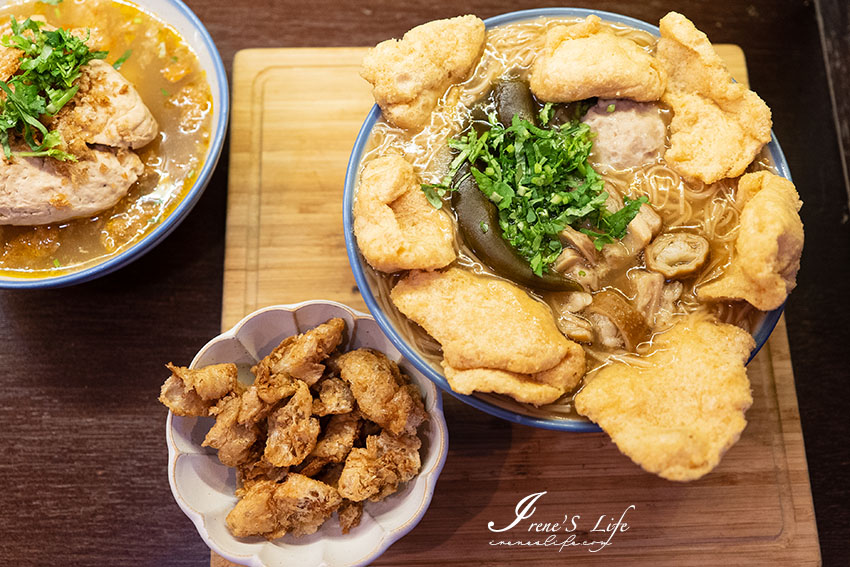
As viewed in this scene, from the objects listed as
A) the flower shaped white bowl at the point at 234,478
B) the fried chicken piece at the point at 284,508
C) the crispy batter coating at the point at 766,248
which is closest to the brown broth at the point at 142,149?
the flower shaped white bowl at the point at 234,478

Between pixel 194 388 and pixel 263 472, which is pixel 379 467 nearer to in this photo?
pixel 263 472

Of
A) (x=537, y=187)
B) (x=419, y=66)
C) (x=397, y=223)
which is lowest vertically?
(x=397, y=223)

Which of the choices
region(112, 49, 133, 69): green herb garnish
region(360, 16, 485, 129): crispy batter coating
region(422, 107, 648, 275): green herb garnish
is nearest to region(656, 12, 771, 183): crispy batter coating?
region(422, 107, 648, 275): green herb garnish

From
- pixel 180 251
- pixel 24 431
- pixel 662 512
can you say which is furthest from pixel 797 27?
pixel 24 431

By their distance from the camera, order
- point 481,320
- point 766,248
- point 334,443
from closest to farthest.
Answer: point 766,248 < point 481,320 < point 334,443

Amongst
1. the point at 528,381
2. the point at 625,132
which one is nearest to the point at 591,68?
the point at 625,132

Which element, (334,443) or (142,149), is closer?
(334,443)
